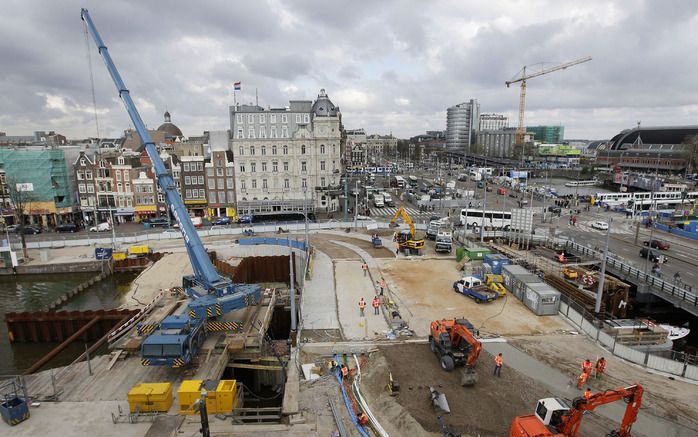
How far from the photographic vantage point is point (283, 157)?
215ft

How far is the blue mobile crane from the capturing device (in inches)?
742

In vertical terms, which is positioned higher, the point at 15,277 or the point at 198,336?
the point at 198,336

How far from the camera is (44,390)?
1878cm

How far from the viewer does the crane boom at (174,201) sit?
24.4 m

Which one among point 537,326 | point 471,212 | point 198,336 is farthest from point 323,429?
point 471,212

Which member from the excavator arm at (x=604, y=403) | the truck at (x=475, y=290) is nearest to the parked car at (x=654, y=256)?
the truck at (x=475, y=290)

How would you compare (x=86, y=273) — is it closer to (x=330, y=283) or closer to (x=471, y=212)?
(x=330, y=283)

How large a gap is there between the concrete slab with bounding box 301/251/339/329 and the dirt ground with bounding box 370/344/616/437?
5.27m

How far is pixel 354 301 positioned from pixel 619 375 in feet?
53.2

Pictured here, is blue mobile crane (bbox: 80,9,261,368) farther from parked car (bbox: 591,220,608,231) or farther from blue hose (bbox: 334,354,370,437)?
parked car (bbox: 591,220,608,231)

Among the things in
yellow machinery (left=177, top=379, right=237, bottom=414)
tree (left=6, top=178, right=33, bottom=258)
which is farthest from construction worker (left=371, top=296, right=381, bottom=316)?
tree (left=6, top=178, right=33, bottom=258)

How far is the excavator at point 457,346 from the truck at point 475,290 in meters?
8.03

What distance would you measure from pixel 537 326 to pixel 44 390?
27845 millimetres

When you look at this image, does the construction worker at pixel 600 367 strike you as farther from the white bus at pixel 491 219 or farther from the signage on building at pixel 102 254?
the signage on building at pixel 102 254
